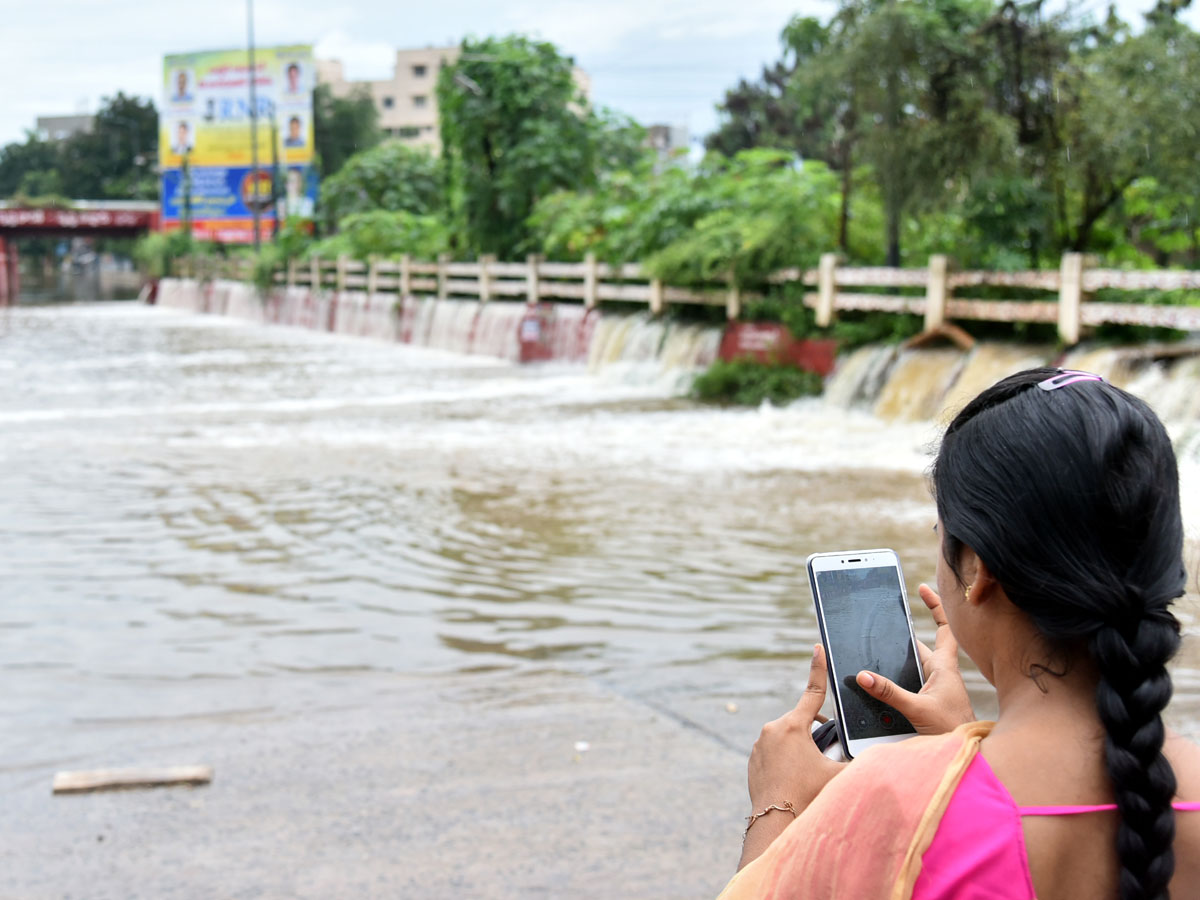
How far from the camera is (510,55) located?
26.8m

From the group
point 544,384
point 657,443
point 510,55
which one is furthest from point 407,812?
point 510,55

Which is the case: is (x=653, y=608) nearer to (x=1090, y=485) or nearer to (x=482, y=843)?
(x=482, y=843)

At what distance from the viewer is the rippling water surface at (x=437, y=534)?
5852mm

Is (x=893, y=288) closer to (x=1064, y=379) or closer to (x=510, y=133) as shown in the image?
(x=510, y=133)

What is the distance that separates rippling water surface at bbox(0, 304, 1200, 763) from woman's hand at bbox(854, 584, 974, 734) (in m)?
1.43

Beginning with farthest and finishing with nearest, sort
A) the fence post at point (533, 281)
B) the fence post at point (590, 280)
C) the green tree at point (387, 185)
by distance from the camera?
the green tree at point (387, 185), the fence post at point (533, 281), the fence post at point (590, 280)

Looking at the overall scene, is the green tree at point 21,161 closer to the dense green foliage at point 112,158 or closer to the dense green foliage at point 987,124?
the dense green foliage at point 112,158

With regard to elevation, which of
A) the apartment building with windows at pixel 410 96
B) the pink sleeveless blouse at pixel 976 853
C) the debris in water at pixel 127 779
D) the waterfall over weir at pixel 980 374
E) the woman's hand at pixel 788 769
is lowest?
the debris in water at pixel 127 779

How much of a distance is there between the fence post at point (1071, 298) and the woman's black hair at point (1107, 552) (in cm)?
1193

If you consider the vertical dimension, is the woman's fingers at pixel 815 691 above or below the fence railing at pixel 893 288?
below

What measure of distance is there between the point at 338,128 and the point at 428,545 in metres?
67.2

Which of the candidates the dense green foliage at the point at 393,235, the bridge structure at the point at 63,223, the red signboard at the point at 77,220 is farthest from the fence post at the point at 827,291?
the red signboard at the point at 77,220

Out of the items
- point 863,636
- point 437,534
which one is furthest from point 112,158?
point 863,636

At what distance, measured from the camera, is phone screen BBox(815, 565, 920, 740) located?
5.11 feet
